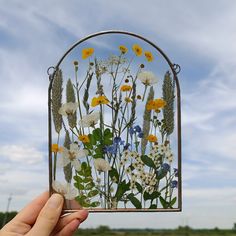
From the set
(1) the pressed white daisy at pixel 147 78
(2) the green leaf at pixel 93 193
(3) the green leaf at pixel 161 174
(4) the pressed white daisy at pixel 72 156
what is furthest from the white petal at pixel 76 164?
(1) the pressed white daisy at pixel 147 78

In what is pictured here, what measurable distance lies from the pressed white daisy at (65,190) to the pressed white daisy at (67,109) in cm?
27

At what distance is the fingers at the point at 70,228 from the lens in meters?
1.67

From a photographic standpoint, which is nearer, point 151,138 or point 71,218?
point 71,218

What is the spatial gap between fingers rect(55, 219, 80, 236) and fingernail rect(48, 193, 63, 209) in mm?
84

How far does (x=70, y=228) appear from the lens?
1672 millimetres

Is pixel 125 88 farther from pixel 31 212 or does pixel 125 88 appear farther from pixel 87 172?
pixel 31 212

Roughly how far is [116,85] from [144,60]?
0.16m

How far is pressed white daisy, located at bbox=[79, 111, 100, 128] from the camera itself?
1.90 meters

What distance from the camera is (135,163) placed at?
74.5 inches

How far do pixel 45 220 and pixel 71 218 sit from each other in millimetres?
108

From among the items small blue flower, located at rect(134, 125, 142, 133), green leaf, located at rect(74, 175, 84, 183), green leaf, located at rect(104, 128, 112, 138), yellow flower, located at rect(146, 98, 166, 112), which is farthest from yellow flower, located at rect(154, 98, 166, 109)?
green leaf, located at rect(74, 175, 84, 183)

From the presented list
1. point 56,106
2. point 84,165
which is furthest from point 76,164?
point 56,106

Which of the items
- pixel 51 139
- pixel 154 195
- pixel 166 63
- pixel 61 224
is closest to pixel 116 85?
pixel 166 63

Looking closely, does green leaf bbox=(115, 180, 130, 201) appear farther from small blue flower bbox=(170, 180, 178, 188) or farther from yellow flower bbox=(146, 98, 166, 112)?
yellow flower bbox=(146, 98, 166, 112)
